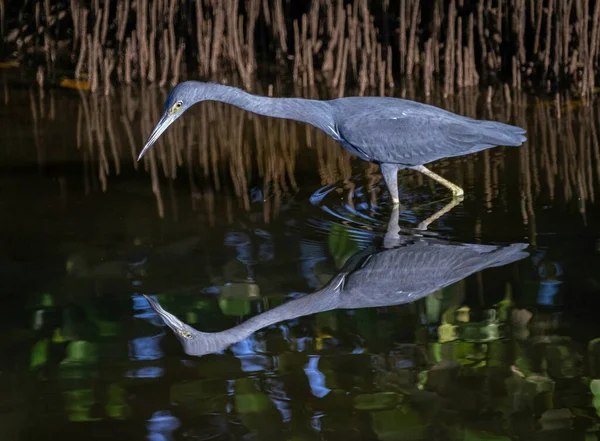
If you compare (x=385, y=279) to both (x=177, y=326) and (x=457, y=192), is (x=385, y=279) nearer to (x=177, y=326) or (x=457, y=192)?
(x=177, y=326)

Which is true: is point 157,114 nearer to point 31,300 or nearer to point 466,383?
point 31,300

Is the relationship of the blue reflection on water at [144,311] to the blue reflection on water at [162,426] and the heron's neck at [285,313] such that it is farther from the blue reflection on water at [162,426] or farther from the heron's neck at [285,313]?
the blue reflection on water at [162,426]

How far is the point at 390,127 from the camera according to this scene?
17.8 feet

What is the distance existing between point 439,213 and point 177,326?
1821 mm

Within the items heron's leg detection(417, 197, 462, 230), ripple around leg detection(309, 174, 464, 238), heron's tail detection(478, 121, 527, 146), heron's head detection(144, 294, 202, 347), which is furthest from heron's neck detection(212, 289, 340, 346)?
heron's tail detection(478, 121, 527, 146)

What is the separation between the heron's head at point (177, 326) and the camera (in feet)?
13.4

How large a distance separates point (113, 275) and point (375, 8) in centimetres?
518

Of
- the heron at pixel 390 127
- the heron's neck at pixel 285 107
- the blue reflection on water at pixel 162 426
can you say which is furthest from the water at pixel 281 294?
the heron's neck at pixel 285 107

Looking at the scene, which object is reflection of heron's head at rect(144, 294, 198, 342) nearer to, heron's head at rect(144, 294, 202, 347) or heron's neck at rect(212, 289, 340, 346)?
heron's head at rect(144, 294, 202, 347)

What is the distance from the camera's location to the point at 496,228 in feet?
17.2

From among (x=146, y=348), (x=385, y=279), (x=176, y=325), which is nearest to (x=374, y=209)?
(x=385, y=279)

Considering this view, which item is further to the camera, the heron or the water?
the heron

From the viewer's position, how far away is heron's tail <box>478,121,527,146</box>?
543 centimetres

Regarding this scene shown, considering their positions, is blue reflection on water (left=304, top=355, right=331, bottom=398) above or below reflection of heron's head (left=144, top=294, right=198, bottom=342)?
below
